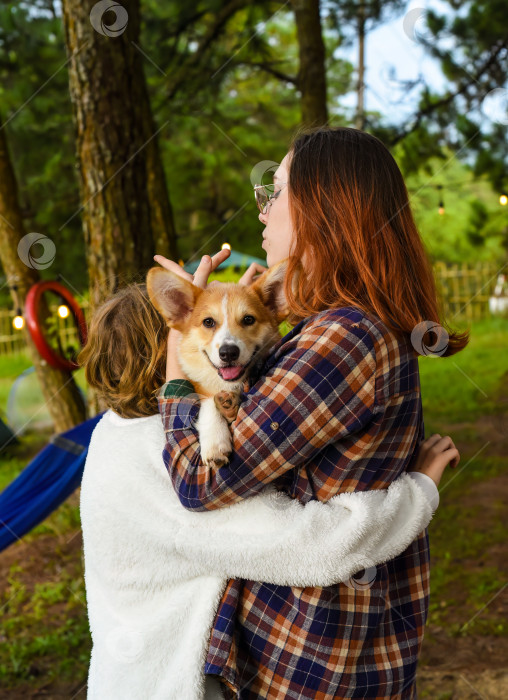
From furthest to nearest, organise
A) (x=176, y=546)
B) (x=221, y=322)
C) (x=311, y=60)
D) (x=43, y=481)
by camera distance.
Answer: (x=311, y=60), (x=43, y=481), (x=221, y=322), (x=176, y=546)

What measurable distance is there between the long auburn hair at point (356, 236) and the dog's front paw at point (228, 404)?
0.80 feet

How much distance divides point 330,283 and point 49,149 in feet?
27.9

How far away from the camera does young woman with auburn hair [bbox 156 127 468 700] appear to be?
1383mm

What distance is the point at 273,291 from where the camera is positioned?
2062mm

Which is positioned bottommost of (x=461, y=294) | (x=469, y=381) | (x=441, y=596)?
(x=469, y=381)

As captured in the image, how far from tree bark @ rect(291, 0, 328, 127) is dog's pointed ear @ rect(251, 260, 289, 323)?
15.1ft

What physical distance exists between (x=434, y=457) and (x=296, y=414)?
43cm

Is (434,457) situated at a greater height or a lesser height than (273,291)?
lesser

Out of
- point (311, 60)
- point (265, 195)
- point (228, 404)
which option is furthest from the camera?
point (311, 60)

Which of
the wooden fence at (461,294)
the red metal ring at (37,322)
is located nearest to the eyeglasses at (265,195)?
the red metal ring at (37,322)

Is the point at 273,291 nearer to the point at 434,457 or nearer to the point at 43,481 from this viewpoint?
the point at 434,457

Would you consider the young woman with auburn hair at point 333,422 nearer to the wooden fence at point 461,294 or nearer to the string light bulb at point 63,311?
the string light bulb at point 63,311

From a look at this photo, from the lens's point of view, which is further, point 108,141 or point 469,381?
point 469,381

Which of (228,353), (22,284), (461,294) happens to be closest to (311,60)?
(22,284)
